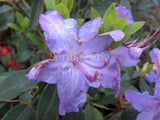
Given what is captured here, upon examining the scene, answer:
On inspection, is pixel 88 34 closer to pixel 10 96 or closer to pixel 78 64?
pixel 78 64

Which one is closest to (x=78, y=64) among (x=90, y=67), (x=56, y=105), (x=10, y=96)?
(x=90, y=67)

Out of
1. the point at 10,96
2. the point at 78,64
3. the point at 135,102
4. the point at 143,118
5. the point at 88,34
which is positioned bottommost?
the point at 143,118

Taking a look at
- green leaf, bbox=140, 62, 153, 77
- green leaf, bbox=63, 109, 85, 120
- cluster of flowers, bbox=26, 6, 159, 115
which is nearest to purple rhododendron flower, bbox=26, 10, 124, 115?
cluster of flowers, bbox=26, 6, 159, 115

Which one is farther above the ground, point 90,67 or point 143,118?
point 90,67

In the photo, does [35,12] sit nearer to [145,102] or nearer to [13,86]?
[13,86]

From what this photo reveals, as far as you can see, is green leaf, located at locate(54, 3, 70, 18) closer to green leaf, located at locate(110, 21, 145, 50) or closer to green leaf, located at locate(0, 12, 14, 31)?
green leaf, located at locate(110, 21, 145, 50)

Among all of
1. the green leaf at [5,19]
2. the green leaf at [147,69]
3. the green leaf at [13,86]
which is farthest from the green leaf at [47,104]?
the green leaf at [5,19]

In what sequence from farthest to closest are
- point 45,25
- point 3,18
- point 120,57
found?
1. point 3,18
2. point 120,57
3. point 45,25
